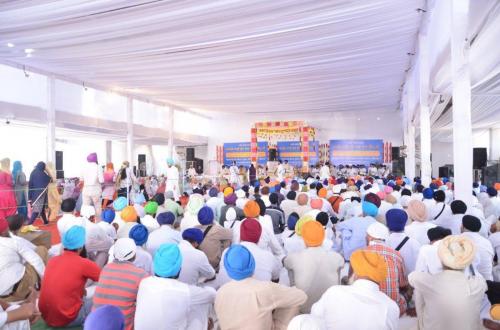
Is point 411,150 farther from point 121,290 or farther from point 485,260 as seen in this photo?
point 121,290

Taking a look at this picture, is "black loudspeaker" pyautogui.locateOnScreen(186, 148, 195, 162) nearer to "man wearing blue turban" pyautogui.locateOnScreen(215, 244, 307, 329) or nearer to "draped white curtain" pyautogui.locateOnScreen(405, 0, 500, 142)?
"draped white curtain" pyautogui.locateOnScreen(405, 0, 500, 142)

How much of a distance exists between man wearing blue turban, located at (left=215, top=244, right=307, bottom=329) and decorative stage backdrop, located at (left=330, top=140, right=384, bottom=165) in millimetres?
15078

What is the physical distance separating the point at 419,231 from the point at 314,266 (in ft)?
4.50

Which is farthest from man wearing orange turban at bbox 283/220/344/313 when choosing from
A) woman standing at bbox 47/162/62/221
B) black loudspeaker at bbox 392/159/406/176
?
black loudspeaker at bbox 392/159/406/176

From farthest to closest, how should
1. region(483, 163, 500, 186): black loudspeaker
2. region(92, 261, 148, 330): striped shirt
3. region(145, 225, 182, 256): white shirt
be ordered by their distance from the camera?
region(483, 163, 500, 186): black loudspeaker, region(145, 225, 182, 256): white shirt, region(92, 261, 148, 330): striped shirt

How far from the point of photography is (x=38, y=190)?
780 centimetres

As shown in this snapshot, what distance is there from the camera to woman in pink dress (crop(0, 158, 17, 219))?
6672 millimetres

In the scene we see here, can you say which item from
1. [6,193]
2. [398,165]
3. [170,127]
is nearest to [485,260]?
[6,193]

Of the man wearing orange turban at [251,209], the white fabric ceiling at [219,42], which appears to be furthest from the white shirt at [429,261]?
the white fabric ceiling at [219,42]

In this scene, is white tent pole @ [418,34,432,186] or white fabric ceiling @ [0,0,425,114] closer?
white fabric ceiling @ [0,0,425,114]

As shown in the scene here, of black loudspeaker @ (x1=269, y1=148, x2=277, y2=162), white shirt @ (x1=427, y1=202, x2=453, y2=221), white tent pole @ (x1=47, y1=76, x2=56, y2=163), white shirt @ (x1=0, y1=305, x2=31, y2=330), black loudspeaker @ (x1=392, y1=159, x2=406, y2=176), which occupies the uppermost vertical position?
white tent pole @ (x1=47, y1=76, x2=56, y2=163)

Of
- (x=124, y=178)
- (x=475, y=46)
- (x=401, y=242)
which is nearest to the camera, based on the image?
(x=401, y=242)

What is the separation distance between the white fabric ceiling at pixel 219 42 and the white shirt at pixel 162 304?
3.60 m

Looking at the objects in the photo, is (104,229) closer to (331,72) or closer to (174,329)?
(174,329)
